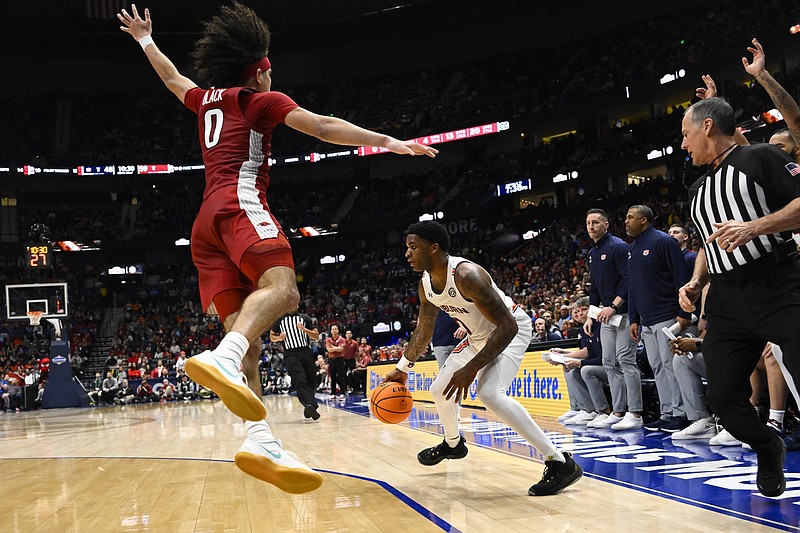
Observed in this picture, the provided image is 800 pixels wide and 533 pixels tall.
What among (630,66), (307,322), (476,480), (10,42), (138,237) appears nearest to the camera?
(476,480)

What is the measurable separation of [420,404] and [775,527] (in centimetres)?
1168

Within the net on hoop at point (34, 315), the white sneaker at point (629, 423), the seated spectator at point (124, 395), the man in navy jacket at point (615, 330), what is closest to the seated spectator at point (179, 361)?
the seated spectator at point (124, 395)

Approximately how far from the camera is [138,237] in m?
38.6

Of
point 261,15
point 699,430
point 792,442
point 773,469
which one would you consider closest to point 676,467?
point 792,442

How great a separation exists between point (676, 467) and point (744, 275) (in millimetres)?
2180

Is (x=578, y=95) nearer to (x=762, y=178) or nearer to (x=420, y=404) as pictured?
(x=420, y=404)

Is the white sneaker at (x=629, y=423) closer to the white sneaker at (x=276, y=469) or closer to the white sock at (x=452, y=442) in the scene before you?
the white sock at (x=452, y=442)

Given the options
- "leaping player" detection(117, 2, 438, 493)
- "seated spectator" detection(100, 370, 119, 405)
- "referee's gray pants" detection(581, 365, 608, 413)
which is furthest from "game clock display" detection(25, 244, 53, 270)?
"leaping player" detection(117, 2, 438, 493)

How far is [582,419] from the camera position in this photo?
9.03 meters

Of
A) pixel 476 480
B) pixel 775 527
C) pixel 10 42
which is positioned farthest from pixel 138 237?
pixel 775 527

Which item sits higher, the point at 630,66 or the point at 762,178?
the point at 630,66

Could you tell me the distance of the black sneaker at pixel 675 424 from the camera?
7.54 meters

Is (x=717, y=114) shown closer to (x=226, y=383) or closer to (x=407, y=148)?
(x=407, y=148)

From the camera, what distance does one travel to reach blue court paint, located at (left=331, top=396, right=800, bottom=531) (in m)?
3.99
